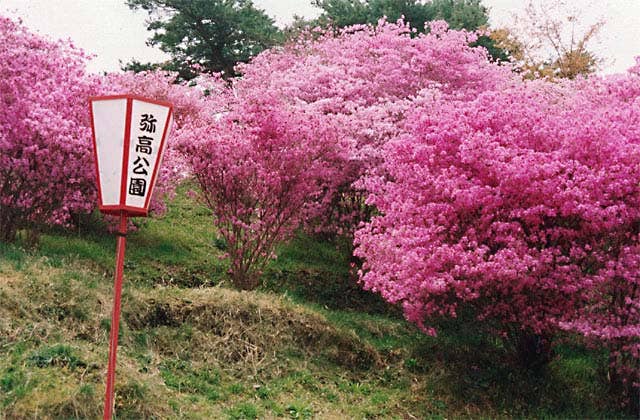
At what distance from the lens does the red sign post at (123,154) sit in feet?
13.9

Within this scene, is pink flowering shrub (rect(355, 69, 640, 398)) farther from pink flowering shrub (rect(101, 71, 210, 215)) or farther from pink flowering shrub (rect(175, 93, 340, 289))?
pink flowering shrub (rect(101, 71, 210, 215))

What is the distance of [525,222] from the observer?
265 inches

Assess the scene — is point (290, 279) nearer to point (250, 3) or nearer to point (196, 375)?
point (196, 375)

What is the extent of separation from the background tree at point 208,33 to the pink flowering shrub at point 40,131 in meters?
8.63

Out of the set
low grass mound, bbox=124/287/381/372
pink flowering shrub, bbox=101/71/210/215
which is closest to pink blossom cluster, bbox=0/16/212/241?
pink flowering shrub, bbox=101/71/210/215

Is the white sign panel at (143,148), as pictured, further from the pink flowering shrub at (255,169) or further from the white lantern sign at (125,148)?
the pink flowering shrub at (255,169)

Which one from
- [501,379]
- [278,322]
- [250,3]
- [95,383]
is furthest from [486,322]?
[250,3]

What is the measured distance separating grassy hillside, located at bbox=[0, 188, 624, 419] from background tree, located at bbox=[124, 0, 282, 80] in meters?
9.76

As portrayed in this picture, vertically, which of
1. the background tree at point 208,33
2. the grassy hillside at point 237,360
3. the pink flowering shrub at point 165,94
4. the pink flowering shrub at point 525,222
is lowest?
the grassy hillside at point 237,360

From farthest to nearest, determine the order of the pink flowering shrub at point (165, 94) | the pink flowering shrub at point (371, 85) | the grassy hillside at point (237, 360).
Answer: the pink flowering shrub at point (165, 94), the pink flowering shrub at point (371, 85), the grassy hillside at point (237, 360)

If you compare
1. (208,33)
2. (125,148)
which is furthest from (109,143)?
A: (208,33)

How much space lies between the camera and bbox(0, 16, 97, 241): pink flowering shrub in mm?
7887

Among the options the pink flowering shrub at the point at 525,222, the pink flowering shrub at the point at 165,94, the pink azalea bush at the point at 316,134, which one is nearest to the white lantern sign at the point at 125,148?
the pink flowering shrub at the point at 525,222

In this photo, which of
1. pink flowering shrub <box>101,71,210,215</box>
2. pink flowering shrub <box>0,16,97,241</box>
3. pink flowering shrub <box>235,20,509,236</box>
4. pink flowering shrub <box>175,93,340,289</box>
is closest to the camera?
pink flowering shrub <box>0,16,97,241</box>
